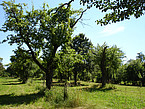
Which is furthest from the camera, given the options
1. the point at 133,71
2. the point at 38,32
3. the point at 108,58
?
the point at 133,71

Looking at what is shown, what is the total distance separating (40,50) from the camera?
1540cm

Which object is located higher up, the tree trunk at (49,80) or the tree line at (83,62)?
the tree line at (83,62)

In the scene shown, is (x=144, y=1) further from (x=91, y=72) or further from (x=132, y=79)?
(x=132, y=79)

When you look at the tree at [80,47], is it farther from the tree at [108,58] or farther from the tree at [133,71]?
the tree at [133,71]

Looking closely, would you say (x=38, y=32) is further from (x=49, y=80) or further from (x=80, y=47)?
(x=80, y=47)

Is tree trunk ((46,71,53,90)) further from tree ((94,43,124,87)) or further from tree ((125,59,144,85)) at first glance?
tree ((125,59,144,85))

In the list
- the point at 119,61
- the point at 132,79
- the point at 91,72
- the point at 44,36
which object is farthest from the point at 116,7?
the point at 132,79

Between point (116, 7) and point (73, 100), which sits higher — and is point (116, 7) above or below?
above

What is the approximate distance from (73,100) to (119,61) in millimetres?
20489

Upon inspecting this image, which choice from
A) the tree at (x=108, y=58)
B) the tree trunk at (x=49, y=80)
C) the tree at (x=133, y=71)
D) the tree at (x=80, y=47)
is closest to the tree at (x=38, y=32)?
the tree trunk at (x=49, y=80)

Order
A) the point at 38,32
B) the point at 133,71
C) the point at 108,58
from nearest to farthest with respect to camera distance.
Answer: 1. the point at 38,32
2. the point at 108,58
3. the point at 133,71

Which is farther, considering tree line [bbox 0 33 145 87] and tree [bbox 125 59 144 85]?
tree [bbox 125 59 144 85]

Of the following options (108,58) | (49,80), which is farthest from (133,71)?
(49,80)

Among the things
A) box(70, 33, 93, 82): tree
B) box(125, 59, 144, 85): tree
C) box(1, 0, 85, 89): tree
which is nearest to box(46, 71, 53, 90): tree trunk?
box(1, 0, 85, 89): tree
